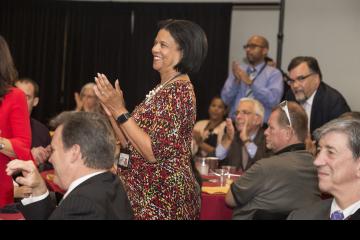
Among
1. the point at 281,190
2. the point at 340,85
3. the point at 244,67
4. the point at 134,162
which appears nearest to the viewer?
the point at 134,162

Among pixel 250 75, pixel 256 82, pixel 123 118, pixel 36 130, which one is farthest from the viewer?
pixel 250 75

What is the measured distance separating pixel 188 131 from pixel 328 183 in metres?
0.63

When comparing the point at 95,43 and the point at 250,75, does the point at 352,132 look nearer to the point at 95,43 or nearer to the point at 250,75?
the point at 250,75

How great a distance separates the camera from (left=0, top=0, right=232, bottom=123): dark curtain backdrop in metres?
8.04

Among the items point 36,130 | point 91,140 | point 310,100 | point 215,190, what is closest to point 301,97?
point 310,100

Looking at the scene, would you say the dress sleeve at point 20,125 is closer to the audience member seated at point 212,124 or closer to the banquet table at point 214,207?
the banquet table at point 214,207

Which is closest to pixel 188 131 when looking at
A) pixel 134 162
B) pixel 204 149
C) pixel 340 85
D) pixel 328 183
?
pixel 134 162

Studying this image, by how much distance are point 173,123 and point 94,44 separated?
6.02 meters

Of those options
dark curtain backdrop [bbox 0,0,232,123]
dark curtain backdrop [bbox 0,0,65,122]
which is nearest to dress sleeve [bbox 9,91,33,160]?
dark curtain backdrop [bbox 0,0,232,123]

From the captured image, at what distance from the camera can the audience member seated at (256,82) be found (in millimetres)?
6445

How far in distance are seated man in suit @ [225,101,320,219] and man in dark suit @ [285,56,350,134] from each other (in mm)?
1578

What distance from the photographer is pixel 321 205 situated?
2.48 metres

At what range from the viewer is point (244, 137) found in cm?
512

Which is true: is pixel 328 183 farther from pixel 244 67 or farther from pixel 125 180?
pixel 244 67
